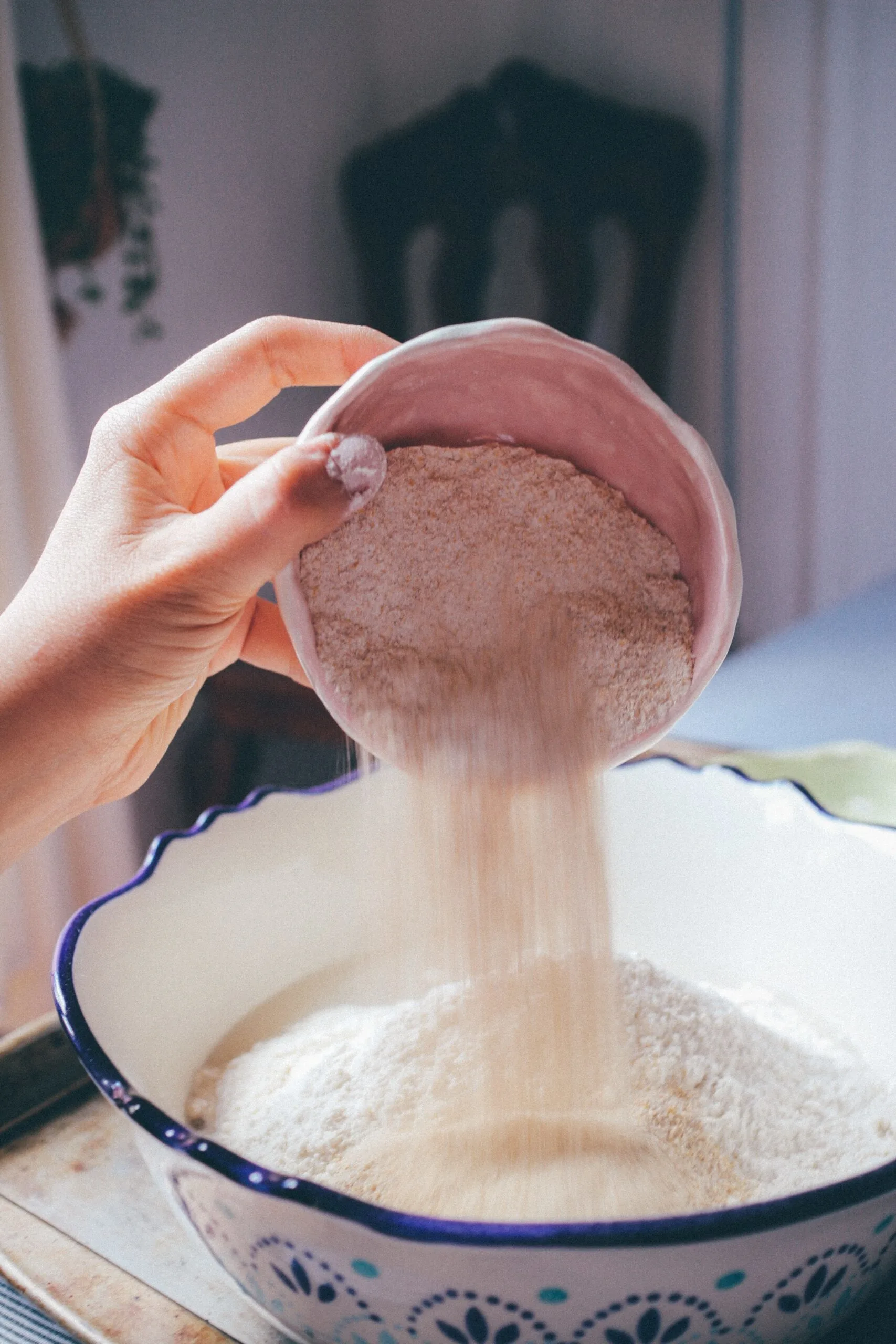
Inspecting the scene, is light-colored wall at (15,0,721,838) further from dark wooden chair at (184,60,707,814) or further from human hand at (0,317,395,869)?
human hand at (0,317,395,869)

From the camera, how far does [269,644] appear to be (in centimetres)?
78

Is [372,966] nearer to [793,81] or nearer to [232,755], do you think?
[232,755]

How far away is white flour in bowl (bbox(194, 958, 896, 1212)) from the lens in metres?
0.48

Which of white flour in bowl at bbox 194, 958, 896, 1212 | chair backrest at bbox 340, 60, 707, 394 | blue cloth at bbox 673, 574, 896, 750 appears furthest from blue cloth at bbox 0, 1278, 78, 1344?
chair backrest at bbox 340, 60, 707, 394

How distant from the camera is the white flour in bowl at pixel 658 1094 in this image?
0.48 m

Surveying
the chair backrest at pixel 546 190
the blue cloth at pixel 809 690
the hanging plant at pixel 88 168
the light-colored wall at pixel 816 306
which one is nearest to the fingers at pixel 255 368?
the blue cloth at pixel 809 690

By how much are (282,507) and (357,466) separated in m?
0.05

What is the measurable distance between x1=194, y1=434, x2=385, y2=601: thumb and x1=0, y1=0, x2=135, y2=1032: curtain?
1095mm

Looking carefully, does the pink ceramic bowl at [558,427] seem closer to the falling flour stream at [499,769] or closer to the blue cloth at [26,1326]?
the falling flour stream at [499,769]

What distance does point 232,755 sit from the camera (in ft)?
6.29

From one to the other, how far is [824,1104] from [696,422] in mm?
2256

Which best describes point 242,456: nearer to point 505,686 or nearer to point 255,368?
point 255,368

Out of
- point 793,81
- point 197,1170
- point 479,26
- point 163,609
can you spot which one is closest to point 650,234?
point 793,81

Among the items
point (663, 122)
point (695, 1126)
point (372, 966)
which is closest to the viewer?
point (695, 1126)
